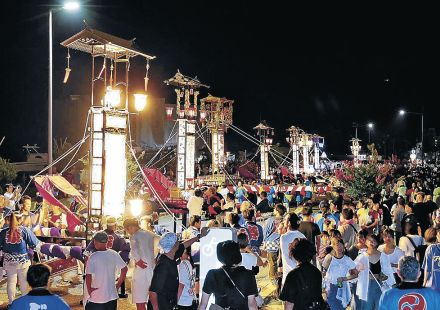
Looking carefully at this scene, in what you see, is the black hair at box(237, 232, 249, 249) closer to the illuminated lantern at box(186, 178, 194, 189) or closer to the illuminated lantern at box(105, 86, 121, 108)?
the illuminated lantern at box(105, 86, 121, 108)

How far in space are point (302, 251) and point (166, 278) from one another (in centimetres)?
157

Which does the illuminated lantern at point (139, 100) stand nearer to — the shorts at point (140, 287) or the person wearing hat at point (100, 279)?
the shorts at point (140, 287)

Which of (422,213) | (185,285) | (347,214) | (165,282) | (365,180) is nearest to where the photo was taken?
(165,282)

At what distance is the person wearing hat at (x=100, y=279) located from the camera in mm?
6532

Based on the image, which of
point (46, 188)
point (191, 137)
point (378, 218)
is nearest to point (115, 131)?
point (46, 188)

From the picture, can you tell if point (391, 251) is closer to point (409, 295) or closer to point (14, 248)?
point (409, 295)

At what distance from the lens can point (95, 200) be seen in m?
12.0

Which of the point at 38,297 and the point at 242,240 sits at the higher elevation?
the point at 242,240

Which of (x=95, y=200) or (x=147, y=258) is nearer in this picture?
(x=147, y=258)

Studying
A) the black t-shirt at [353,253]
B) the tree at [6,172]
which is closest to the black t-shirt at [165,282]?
the black t-shirt at [353,253]

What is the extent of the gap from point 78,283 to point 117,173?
2.64 m

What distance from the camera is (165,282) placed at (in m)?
5.74

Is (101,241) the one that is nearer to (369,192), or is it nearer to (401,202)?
(401,202)

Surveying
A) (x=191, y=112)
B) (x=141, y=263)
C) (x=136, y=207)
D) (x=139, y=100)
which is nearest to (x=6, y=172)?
(x=191, y=112)
